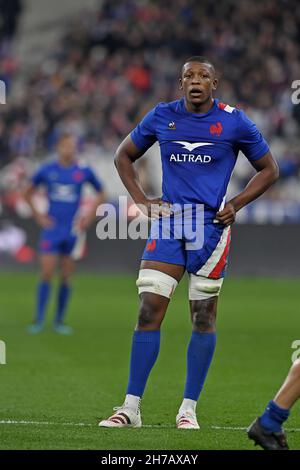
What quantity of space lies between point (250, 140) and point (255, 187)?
0.32m

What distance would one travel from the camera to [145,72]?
2720cm

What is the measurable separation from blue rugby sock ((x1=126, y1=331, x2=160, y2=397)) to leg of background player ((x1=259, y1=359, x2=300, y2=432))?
1526mm

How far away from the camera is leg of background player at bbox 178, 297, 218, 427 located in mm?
7441

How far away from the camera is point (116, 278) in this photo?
22.5 m

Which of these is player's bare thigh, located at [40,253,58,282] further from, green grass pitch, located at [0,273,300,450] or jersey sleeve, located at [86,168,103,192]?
jersey sleeve, located at [86,168,103,192]

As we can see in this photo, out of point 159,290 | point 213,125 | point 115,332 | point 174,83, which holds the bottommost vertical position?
point 115,332

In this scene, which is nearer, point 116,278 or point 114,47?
point 116,278

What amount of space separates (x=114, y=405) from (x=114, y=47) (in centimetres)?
2051

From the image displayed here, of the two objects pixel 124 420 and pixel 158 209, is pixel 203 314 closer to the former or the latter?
pixel 158 209

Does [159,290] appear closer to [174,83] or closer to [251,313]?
[251,313]

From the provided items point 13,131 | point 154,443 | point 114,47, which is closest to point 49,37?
point 114,47

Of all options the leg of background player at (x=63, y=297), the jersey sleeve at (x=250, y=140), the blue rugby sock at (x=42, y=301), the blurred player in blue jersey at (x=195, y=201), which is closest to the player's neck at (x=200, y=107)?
the blurred player in blue jersey at (x=195, y=201)

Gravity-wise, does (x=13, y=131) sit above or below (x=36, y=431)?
above

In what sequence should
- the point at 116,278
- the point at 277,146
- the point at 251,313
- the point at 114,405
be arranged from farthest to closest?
the point at 277,146
the point at 116,278
the point at 251,313
the point at 114,405
